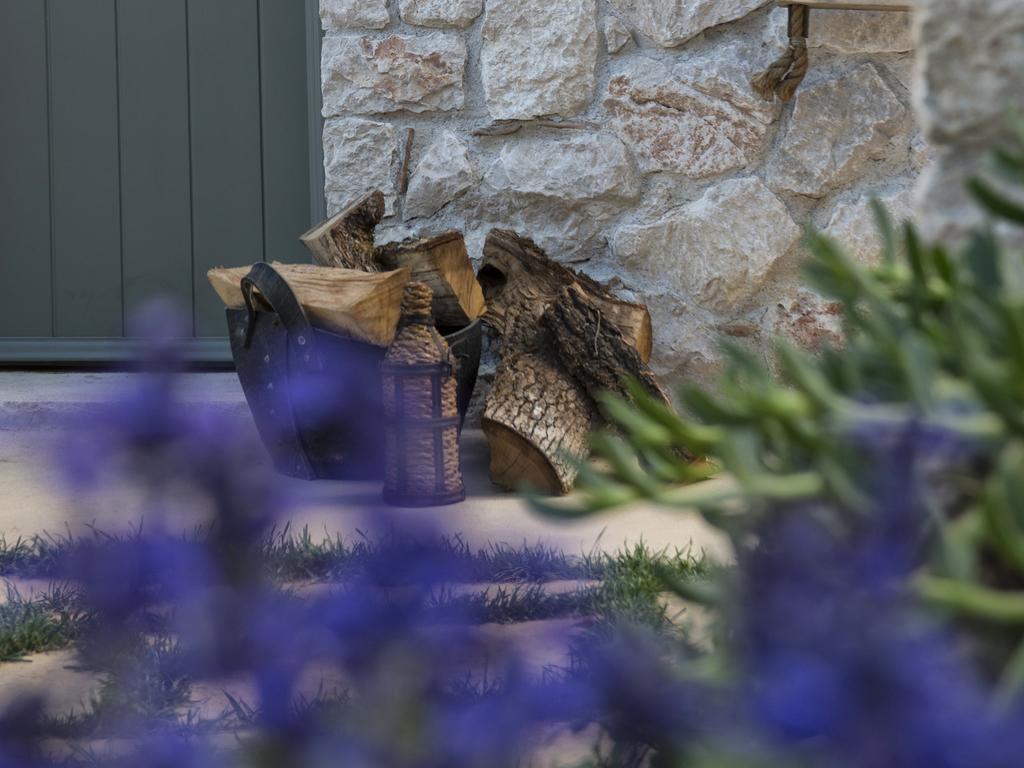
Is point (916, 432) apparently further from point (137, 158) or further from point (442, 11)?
point (137, 158)

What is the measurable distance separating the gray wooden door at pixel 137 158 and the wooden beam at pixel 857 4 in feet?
4.78

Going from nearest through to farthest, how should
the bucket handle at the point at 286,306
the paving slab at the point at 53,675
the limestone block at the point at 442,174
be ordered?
the paving slab at the point at 53,675 → the bucket handle at the point at 286,306 → the limestone block at the point at 442,174

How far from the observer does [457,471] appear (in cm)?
248

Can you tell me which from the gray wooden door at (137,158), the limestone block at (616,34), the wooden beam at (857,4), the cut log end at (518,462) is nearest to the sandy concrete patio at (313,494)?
the cut log end at (518,462)

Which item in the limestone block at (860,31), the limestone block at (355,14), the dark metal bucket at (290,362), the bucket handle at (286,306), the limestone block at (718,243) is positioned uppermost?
the limestone block at (355,14)

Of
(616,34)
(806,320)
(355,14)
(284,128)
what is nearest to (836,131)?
(806,320)

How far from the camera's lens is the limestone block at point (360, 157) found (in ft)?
10.3

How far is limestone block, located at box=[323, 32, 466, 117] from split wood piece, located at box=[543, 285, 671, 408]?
30.0 inches

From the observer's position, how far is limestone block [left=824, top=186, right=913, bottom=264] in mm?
2949

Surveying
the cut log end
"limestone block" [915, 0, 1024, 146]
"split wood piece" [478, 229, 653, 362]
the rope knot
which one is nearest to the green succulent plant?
"limestone block" [915, 0, 1024, 146]

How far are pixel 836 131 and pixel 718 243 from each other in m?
0.40

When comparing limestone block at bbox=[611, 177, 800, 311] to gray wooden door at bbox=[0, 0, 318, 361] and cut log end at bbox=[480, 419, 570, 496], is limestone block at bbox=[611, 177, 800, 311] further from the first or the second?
gray wooden door at bbox=[0, 0, 318, 361]

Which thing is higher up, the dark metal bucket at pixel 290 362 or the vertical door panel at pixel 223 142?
the vertical door panel at pixel 223 142

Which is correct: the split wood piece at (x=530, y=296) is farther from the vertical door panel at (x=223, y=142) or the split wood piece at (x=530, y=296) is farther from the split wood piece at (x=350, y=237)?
the vertical door panel at (x=223, y=142)
